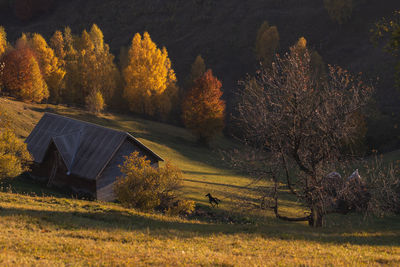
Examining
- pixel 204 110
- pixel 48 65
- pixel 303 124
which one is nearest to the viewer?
pixel 303 124

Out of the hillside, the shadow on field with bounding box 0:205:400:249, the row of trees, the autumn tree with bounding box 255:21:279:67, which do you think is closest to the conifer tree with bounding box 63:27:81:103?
the row of trees

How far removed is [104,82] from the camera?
221ft

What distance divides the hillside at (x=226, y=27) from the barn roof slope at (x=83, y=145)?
63.4 meters

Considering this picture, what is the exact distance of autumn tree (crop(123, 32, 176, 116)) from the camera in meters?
65.2

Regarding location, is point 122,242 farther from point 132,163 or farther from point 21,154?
point 21,154

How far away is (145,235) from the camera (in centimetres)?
1467

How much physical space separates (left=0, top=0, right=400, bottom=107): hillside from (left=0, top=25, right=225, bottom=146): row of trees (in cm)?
3010

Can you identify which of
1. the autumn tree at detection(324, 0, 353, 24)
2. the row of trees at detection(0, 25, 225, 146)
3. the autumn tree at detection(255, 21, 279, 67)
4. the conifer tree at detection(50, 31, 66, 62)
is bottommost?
the row of trees at detection(0, 25, 225, 146)

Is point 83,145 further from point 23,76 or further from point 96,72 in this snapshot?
point 96,72

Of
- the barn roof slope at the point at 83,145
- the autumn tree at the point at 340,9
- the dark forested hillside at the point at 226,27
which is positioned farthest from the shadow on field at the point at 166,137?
the autumn tree at the point at 340,9

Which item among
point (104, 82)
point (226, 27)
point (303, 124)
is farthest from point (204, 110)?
Result: point (226, 27)

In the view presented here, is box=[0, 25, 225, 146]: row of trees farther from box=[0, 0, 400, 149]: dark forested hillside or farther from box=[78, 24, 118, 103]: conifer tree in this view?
box=[0, 0, 400, 149]: dark forested hillside

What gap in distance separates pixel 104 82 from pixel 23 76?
15.5 m

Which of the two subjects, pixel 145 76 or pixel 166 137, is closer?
pixel 166 137
